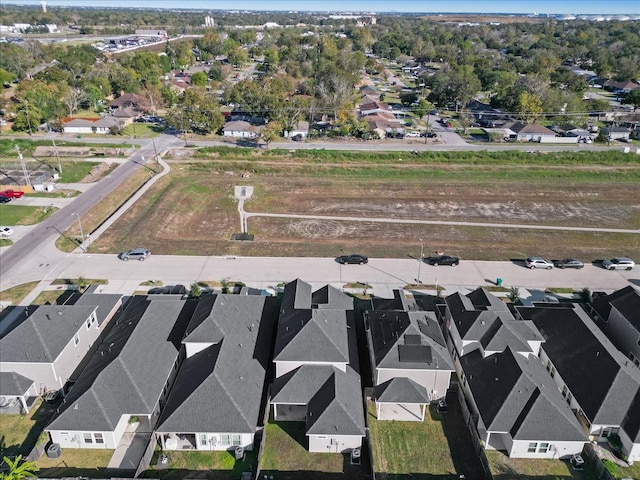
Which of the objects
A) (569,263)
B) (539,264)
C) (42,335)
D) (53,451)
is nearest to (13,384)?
(42,335)

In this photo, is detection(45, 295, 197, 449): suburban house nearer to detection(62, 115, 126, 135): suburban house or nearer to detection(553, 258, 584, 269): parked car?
detection(553, 258, 584, 269): parked car

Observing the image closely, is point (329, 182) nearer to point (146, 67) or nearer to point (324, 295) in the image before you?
point (324, 295)

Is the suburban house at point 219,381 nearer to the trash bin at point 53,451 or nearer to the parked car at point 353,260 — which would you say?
the trash bin at point 53,451

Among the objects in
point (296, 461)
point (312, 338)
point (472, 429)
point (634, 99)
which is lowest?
point (472, 429)

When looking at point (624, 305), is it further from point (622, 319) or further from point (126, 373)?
point (126, 373)

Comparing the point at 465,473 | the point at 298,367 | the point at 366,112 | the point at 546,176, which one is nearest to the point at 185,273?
the point at 298,367
